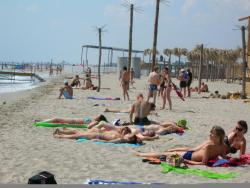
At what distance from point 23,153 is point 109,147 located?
57.0 inches

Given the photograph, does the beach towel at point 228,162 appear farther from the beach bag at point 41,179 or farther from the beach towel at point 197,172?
the beach bag at point 41,179

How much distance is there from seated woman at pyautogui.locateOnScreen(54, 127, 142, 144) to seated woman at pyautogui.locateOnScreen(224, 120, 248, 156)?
1654mm

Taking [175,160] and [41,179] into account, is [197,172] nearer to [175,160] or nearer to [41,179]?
[175,160]

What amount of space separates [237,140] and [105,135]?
7.73 feet

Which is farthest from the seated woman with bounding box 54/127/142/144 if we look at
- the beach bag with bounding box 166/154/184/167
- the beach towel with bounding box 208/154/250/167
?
the beach towel with bounding box 208/154/250/167

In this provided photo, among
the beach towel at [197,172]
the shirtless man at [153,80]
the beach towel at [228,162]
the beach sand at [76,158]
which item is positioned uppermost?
the shirtless man at [153,80]

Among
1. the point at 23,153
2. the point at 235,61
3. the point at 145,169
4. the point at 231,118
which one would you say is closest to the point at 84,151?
the point at 23,153

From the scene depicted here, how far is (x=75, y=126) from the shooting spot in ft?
32.2

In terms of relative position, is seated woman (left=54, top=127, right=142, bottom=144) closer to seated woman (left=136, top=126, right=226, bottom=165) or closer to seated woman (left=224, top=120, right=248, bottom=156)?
seated woman (left=136, top=126, right=226, bottom=165)

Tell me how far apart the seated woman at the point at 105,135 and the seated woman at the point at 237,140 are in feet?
5.43

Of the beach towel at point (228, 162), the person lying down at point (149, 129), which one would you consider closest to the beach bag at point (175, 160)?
the beach towel at point (228, 162)

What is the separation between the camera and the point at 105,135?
8.25 metres

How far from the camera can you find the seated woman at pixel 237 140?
699 cm

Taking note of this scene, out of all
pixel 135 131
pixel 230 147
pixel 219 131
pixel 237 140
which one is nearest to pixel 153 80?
pixel 135 131
